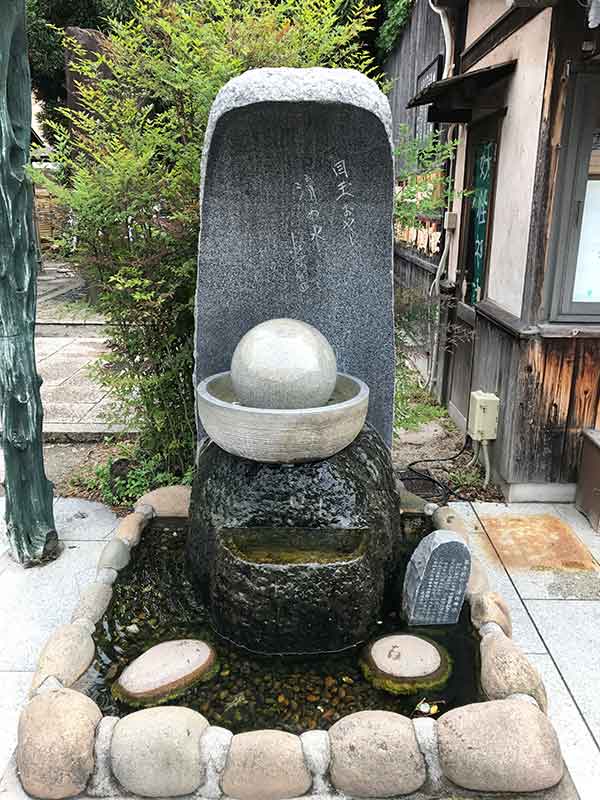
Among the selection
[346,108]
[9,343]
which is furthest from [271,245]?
[9,343]

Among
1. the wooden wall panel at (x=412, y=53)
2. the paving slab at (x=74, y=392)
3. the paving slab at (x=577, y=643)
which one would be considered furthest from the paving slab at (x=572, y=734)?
the wooden wall panel at (x=412, y=53)

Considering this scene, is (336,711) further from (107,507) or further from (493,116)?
(493,116)

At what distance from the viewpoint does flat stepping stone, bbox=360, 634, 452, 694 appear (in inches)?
132

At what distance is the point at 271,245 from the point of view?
4.57 m

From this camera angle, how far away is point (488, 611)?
145 inches

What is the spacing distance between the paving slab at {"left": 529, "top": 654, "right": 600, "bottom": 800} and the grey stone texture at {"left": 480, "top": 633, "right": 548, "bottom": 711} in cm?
24

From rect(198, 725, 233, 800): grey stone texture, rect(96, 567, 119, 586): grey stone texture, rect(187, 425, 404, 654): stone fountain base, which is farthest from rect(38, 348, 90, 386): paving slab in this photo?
rect(198, 725, 233, 800): grey stone texture

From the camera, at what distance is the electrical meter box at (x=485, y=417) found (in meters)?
5.92

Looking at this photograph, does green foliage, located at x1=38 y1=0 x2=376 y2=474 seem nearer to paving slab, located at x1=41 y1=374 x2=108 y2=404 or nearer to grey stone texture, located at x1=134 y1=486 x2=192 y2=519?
grey stone texture, located at x1=134 y1=486 x2=192 y2=519

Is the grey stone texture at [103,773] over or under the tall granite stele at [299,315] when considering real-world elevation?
under

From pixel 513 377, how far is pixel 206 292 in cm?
277

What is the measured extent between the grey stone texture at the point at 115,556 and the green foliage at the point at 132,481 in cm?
131

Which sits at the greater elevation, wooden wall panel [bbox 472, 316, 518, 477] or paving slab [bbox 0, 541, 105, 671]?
wooden wall panel [bbox 472, 316, 518, 477]

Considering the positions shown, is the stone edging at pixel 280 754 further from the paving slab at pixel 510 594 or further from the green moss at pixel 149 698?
the paving slab at pixel 510 594
